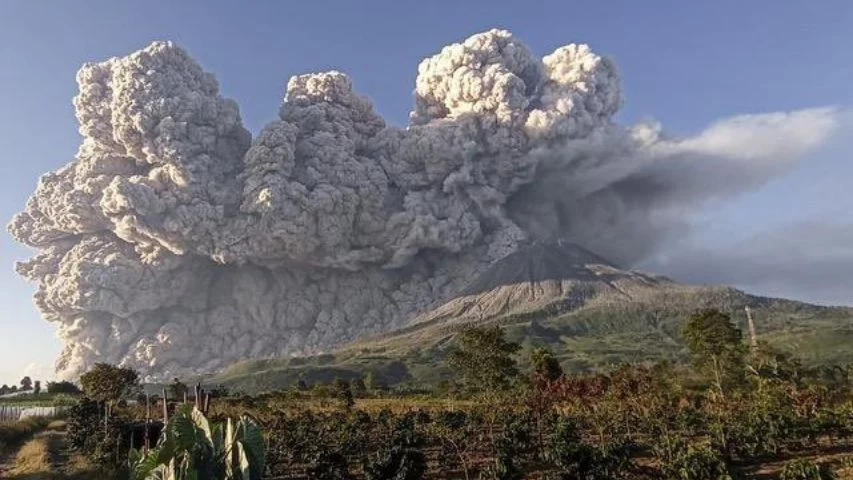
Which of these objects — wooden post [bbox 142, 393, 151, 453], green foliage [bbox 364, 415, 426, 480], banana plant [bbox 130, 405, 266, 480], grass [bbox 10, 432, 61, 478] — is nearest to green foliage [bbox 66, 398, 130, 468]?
wooden post [bbox 142, 393, 151, 453]

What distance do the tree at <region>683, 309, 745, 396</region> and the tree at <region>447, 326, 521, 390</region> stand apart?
13878 millimetres

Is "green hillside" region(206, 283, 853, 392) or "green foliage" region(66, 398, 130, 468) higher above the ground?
"green hillside" region(206, 283, 853, 392)

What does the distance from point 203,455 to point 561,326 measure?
545 feet

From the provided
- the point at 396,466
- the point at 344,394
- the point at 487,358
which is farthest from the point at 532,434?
the point at 344,394

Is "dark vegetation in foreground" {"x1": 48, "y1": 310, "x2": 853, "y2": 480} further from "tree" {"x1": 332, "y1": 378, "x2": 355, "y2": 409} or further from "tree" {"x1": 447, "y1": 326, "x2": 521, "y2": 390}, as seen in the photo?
"tree" {"x1": 332, "y1": 378, "x2": 355, "y2": 409}

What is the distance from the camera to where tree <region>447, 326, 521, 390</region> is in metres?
53.1

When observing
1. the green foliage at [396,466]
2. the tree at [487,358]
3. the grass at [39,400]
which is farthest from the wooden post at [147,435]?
the grass at [39,400]

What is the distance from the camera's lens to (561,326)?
172 m

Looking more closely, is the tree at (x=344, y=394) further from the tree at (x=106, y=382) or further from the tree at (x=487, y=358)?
the tree at (x=106, y=382)

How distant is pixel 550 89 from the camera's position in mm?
166250

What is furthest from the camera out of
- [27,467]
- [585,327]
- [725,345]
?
[585,327]

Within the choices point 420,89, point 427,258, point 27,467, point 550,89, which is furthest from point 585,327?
point 27,467

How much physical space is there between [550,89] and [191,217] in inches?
3524

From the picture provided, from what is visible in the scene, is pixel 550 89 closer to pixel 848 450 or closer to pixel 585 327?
pixel 585 327
